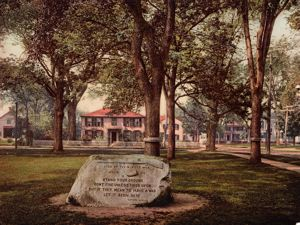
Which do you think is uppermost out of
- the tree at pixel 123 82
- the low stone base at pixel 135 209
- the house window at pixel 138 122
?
the tree at pixel 123 82

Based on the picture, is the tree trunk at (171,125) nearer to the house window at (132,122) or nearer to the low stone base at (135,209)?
the low stone base at (135,209)

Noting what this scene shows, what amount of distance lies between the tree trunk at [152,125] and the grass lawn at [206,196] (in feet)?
4.53

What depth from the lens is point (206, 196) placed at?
12.0 metres

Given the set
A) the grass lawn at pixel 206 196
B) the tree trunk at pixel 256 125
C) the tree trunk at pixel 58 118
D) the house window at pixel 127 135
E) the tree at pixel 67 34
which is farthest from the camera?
the house window at pixel 127 135

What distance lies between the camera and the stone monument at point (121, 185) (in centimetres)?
1025

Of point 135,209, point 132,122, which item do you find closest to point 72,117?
point 132,122

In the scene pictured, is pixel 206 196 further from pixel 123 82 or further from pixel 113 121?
pixel 113 121

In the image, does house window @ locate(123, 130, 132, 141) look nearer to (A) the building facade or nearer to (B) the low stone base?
(A) the building facade

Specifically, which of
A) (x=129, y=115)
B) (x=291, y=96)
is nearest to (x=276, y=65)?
(x=291, y=96)

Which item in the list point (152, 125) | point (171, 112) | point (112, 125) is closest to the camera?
point (152, 125)

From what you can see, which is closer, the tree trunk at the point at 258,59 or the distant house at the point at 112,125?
the tree trunk at the point at 258,59

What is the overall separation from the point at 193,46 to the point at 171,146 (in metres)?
6.42

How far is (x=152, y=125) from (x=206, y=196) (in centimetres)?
260

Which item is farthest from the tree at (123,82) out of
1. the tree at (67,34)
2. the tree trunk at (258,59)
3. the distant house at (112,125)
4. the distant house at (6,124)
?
the distant house at (6,124)
